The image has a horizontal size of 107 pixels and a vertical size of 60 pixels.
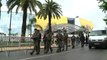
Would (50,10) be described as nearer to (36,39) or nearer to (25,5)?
(25,5)

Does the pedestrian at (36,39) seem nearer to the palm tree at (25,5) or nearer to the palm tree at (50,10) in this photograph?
the palm tree at (25,5)

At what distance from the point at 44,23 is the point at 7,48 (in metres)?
98.4

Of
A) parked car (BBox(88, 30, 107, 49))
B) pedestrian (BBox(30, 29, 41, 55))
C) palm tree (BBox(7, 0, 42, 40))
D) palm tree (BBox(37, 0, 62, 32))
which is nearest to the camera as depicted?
pedestrian (BBox(30, 29, 41, 55))

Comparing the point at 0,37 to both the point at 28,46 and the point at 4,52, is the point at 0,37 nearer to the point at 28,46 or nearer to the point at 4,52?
the point at 4,52

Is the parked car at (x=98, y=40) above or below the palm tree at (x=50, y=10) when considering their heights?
below

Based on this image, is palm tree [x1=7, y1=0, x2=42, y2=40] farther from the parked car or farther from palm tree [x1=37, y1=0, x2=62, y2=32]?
the parked car

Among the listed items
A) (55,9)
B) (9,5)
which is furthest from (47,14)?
(9,5)

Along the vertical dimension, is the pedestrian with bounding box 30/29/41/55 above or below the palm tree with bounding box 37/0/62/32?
below

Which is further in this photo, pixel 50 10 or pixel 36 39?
pixel 50 10

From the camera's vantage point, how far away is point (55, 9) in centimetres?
7050

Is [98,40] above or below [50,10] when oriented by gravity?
below

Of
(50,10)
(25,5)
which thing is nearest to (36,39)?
(25,5)

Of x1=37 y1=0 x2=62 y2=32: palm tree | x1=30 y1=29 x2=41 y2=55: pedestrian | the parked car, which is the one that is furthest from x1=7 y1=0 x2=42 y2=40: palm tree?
x1=30 y1=29 x2=41 y2=55: pedestrian

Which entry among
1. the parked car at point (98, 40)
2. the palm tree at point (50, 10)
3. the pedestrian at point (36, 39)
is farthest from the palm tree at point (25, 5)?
the pedestrian at point (36, 39)
